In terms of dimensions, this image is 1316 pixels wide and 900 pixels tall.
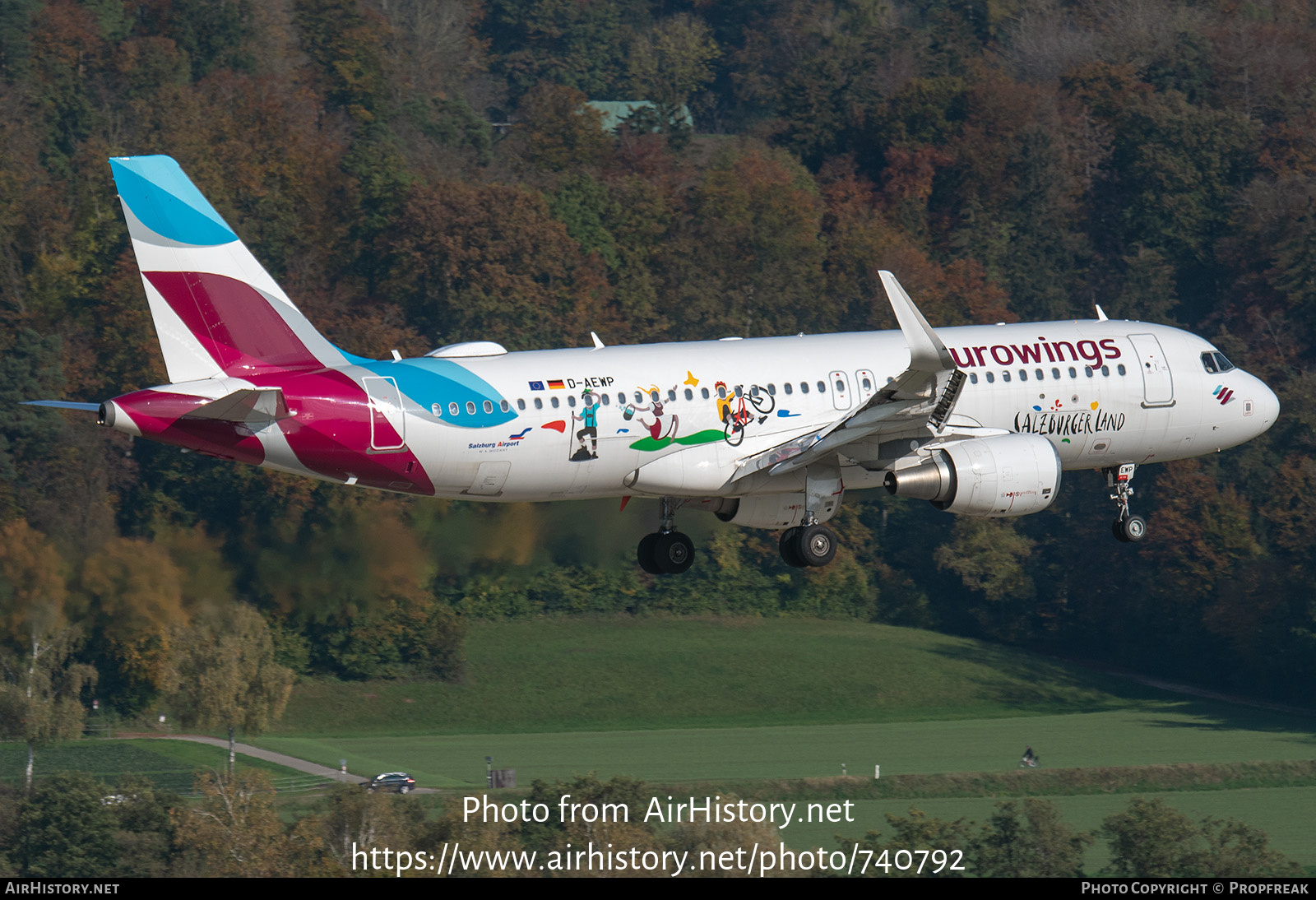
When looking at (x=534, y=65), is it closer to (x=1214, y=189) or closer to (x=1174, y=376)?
(x=1214, y=189)

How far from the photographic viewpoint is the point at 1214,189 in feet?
412

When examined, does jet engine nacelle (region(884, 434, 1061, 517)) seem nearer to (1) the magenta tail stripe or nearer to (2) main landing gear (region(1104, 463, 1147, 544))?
(2) main landing gear (region(1104, 463, 1147, 544))

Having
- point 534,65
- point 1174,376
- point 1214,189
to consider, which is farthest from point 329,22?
point 1174,376

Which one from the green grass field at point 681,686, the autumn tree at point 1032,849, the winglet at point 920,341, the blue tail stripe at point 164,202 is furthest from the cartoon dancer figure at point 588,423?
the green grass field at point 681,686

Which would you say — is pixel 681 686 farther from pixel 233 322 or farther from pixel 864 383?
pixel 233 322

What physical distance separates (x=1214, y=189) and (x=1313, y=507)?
27.6 metres

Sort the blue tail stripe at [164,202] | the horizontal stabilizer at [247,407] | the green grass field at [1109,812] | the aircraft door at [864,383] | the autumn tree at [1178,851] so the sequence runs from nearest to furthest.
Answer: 1. the horizontal stabilizer at [247,407]
2. the blue tail stripe at [164,202]
3. the aircraft door at [864,383]
4. the autumn tree at [1178,851]
5. the green grass field at [1109,812]

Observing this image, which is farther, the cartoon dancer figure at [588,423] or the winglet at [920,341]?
the cartoon dancer figure at [588,423]

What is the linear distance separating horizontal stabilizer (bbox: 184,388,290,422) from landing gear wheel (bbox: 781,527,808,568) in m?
11.6

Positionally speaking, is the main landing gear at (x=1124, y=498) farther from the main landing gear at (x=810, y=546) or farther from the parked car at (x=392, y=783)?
the parked car at (x=392, y=783)

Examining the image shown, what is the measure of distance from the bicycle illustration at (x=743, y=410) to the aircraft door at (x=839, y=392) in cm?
139

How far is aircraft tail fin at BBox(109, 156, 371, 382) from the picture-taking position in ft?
138

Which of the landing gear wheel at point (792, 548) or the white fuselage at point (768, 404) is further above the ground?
the white fuselage at point (768, 404)

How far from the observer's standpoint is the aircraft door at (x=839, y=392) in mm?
45812
